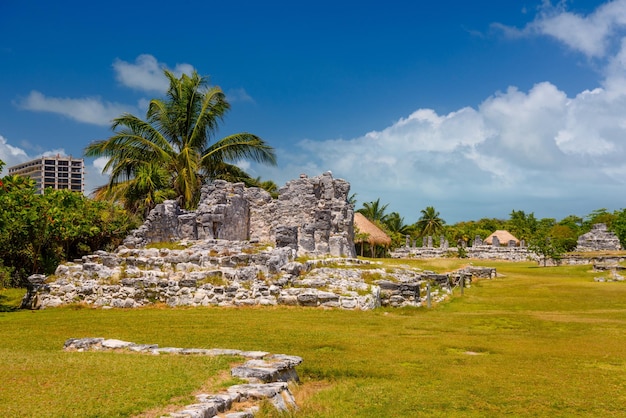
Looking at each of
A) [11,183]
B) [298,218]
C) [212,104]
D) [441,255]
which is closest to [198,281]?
[11,183]

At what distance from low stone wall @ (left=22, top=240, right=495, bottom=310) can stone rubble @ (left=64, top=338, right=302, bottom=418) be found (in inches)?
263

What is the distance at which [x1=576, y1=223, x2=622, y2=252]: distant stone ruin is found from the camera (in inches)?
1687

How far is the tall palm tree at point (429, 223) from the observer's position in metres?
64.9

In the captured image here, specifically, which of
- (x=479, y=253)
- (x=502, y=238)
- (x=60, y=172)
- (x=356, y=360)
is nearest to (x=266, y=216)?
(x=356, y=360)

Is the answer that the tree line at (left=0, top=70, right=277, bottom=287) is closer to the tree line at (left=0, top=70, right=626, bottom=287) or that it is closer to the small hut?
the tree line at (left=0, top=70, right=626, bottom=287)

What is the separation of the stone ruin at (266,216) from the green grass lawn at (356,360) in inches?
Answer: 267

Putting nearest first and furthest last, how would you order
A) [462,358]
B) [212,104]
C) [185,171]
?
1. [462,358]
2. [185,171]
3. [212,104]

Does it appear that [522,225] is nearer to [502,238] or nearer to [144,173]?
[502,238]

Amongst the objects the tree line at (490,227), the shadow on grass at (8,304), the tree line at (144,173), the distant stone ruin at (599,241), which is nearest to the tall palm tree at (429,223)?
the tree line at (490,227)

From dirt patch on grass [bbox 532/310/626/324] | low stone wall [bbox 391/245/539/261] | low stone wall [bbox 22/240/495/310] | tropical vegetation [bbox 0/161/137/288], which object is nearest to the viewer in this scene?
dirt patch on grass [bbox 532/310/626/324]

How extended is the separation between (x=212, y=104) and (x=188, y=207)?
5374mm

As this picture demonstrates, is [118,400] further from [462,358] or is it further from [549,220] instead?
[549,220]

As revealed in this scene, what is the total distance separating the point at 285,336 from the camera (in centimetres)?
1048

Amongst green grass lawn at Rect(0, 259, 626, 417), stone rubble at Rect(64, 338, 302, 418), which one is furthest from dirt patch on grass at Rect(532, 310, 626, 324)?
stone rubble at Rect(64, 338, 302, 418)
